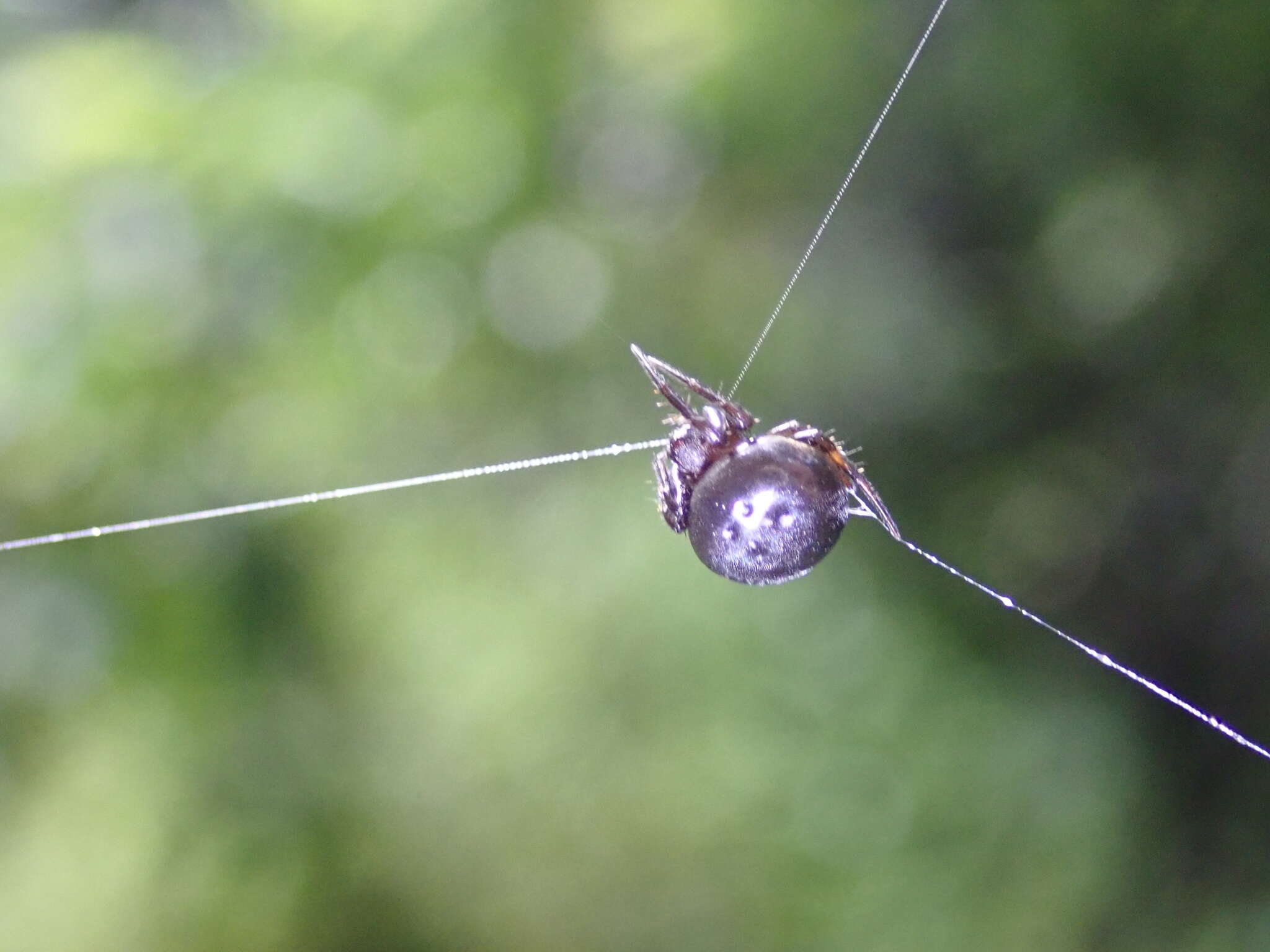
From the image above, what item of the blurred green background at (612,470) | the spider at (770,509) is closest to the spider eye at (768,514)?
the spider at (770,509)

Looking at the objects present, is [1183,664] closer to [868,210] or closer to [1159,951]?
[1159,951]

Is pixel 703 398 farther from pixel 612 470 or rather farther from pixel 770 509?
pixel 612 470

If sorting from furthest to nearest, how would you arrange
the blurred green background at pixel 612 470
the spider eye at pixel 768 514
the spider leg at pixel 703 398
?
the blurred green background at pixel 612 470, the spider leg at pixel 703 398, the spider eye at pixel 768 514

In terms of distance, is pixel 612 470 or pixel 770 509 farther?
pixel 612 470

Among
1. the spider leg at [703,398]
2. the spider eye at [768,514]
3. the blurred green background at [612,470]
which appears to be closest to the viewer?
the spider eye at [768,514]

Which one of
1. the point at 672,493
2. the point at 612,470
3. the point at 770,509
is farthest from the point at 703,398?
the point at 612,470

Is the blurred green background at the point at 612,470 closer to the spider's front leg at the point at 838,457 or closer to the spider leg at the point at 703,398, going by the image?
the spider leg at the point at 703,398
